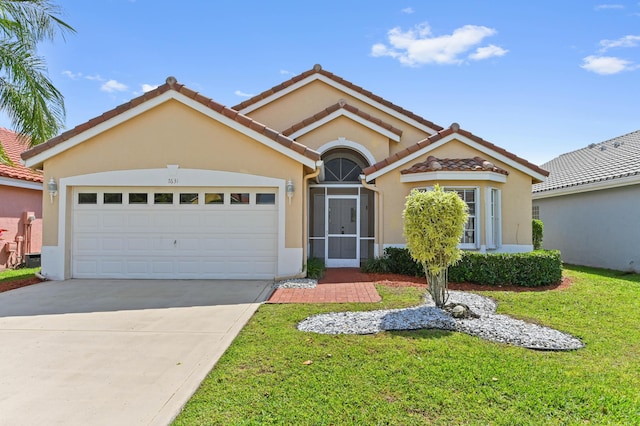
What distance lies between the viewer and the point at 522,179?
1375 centimetres

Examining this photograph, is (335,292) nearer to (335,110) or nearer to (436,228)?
(436,228)

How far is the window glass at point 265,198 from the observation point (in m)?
11.6

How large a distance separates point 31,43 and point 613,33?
19.0m

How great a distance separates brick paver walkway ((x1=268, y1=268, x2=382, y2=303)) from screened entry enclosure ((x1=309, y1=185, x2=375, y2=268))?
2495 millimetres

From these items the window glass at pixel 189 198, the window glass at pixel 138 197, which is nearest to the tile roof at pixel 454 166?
the window glass at pixel 189 198

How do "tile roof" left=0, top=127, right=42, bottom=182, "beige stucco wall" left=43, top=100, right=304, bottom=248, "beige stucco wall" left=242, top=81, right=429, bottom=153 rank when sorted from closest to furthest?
"beige stucco wall" left=43, top=100, right=304, bottom=248, "tile roof" left=0, top=127, right=42, bottom=182, "beige stucco wall" left=242, top=81, right=429, bottom=153

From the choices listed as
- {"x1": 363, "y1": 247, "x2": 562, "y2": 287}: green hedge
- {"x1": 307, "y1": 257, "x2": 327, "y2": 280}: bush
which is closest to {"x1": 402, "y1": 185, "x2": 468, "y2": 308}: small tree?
{"x1": 363, "y1": 247, "x2": 562, "y2": 287}: green hedge

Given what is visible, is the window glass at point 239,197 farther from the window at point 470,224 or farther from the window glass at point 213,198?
the window at point 470,224

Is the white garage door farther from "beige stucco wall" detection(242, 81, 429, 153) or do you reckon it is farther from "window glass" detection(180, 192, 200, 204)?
"beige stucco wall" detection(242, 81, 429, 153)

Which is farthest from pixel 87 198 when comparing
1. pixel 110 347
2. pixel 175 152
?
pixel 110 347

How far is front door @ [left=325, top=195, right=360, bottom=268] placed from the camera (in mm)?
14789

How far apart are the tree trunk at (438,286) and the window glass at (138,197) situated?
8822 mm

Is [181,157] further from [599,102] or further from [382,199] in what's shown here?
[599,102]

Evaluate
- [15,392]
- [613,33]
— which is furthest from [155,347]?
[613,33]
